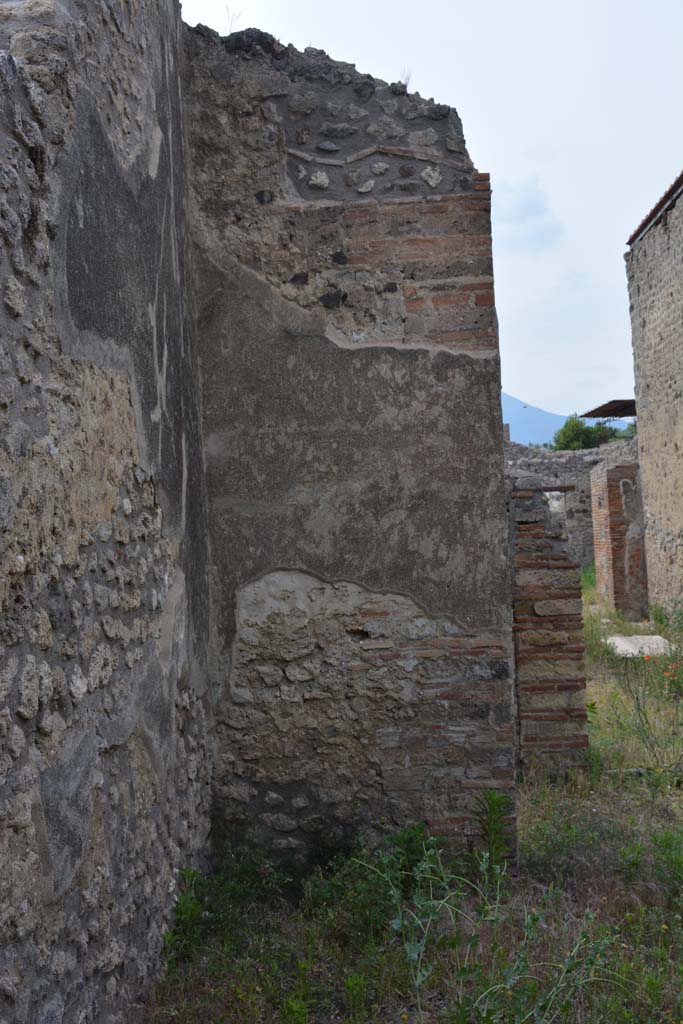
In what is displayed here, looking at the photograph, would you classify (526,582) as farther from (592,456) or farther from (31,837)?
(592,456)

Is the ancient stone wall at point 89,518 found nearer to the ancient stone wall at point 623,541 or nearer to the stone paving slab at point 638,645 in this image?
the stone paving slab at point 638,645

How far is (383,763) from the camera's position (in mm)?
3516

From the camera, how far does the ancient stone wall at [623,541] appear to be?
12414 mm

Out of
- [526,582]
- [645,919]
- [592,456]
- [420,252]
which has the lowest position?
[645,919]

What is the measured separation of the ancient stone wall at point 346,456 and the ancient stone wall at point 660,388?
7.52 metres

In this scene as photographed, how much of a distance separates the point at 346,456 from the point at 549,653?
217cm

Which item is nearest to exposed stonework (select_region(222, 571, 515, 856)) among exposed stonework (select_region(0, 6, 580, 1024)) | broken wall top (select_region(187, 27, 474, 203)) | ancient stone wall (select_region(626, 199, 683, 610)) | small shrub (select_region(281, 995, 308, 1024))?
exposed stonework (select_region(0, 6, 580, 1024))

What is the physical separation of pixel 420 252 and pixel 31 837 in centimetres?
277

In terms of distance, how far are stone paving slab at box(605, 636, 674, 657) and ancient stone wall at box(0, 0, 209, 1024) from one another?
620 centimetres

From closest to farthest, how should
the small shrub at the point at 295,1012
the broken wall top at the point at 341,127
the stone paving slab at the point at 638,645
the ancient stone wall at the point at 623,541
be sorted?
the small shrub at the point at 295,1012, the broken wall top at the point at 341,127, the stone paving slab at the point at 638,645, the ancient stone wall at the point at 623,541

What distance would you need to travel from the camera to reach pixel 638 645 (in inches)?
363

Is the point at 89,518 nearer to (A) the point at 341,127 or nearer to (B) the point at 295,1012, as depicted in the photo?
(B) the point at 295,1012

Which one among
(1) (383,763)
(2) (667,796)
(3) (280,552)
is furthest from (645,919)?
(3) (280,552)

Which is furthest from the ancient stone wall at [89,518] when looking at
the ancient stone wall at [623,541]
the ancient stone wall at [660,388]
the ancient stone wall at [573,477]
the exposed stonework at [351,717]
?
the ancient stone wall at [573,477]
